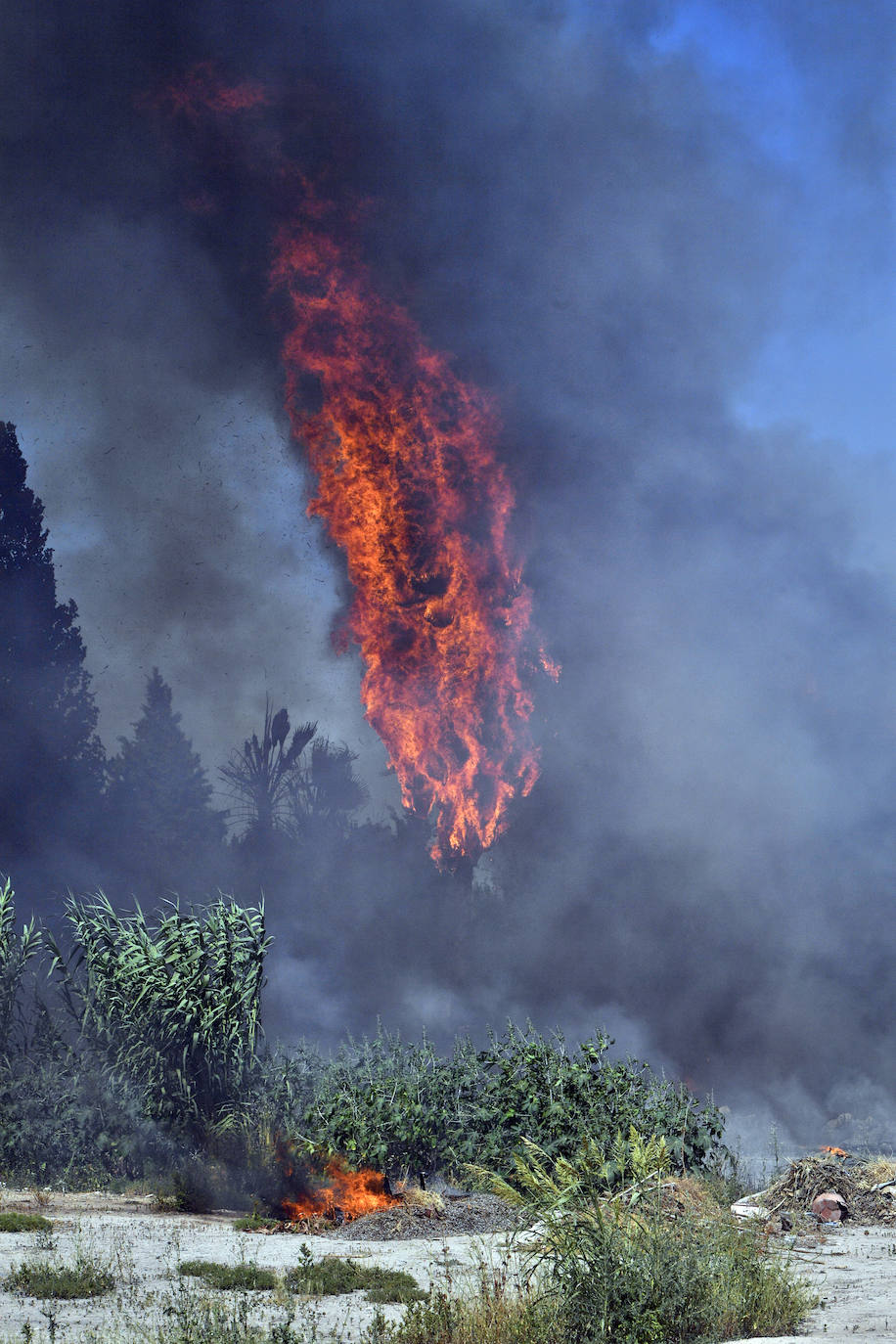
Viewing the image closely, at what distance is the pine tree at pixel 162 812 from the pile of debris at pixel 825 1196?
2396 cm

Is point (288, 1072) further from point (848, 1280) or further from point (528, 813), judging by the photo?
point (528, 813)

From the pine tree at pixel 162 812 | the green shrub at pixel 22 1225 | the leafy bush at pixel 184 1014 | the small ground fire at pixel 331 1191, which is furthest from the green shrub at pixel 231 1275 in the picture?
the pine tree at pixel 162 812

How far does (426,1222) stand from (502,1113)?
6.11ft

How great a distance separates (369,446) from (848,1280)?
26468mm

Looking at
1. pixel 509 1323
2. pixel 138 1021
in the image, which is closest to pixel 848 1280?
pixel 509 1323

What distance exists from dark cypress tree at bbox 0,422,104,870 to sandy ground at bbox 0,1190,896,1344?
21.7 meters

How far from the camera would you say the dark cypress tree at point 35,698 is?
111 ft

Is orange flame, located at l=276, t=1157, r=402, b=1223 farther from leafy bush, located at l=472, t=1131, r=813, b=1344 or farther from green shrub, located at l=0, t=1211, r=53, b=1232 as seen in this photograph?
leafy bush, located at l=472, t=1131, r=813, b=1344

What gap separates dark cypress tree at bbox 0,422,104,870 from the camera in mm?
33750

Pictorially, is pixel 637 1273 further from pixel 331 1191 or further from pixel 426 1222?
pixel 331 1191

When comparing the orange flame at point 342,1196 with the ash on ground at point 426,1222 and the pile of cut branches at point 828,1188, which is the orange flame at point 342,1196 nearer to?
the ash on ground at point 426,1222

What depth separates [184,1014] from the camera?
49.3 ft

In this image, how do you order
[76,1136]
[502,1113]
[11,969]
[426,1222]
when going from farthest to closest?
1. [11,969]
2. [76,1136]
3. [502,1113]
4. [426,1222]

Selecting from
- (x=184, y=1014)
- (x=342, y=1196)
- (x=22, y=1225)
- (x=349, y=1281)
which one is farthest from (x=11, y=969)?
(x=349, y=1281)
